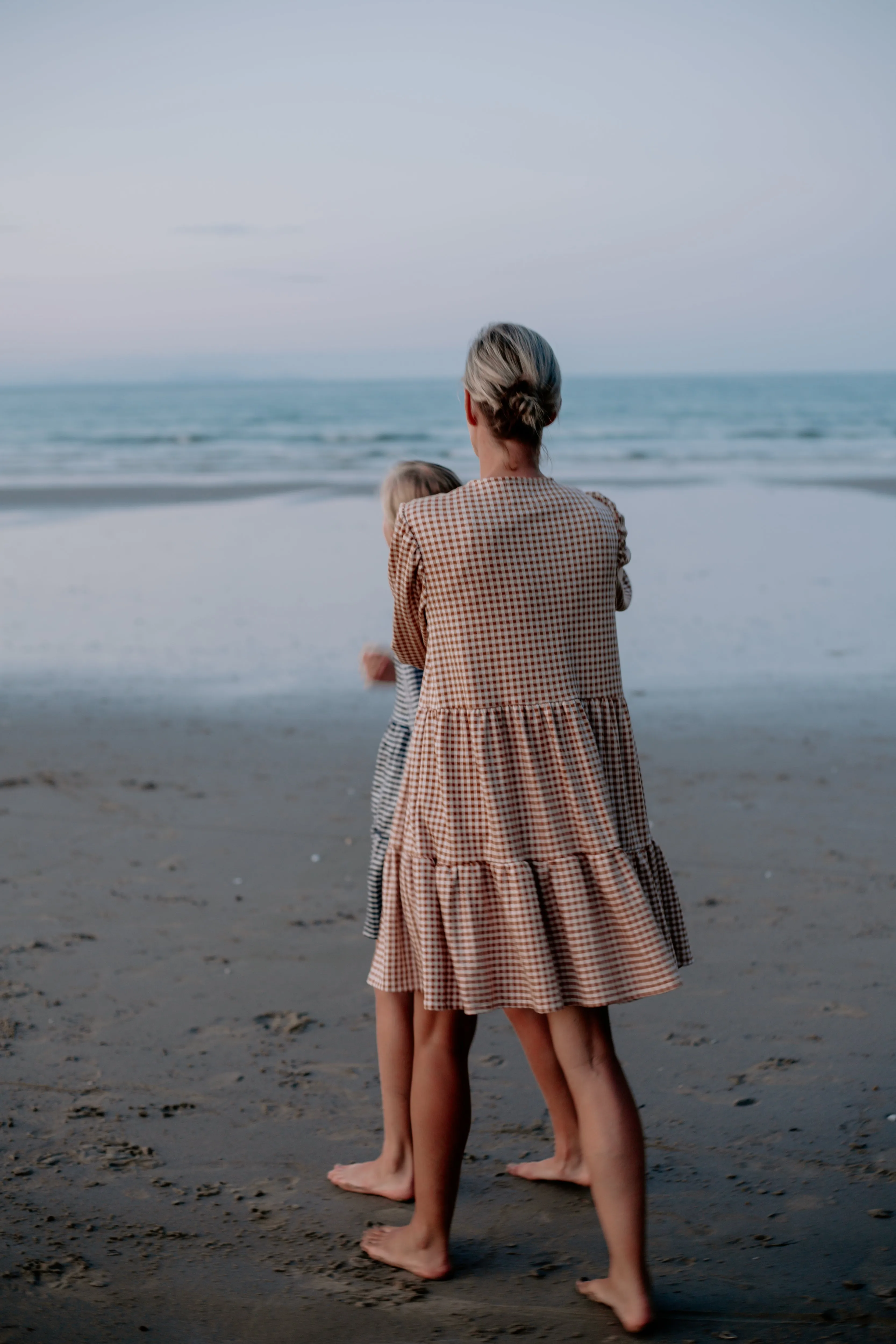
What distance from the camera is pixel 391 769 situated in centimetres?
283

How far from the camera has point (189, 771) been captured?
20.2 feet

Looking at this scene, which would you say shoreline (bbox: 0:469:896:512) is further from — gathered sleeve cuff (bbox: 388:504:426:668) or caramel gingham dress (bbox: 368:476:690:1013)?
caramel gingham dress (bbox: 368:476:690:1013)

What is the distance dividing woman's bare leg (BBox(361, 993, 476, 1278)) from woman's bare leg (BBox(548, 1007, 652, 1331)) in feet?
0.67

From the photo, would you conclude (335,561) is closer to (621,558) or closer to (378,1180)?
(378,1180)

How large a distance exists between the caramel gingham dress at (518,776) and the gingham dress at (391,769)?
0.47 meters

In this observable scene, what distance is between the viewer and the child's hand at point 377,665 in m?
2.75

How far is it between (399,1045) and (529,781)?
872mm

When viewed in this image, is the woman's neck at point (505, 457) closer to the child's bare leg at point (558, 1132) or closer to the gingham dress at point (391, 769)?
the gingham dress at point (391, 769)

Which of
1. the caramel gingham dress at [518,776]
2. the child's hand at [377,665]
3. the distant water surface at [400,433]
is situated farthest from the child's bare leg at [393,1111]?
the distant water surface at [400,433]

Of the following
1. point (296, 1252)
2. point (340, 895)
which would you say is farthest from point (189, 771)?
point (296, 1252)

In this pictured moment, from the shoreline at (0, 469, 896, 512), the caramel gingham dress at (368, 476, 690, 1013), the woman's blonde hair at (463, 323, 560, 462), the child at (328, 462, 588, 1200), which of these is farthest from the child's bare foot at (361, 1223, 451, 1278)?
the shoreline at (0, 469, 896, 512)

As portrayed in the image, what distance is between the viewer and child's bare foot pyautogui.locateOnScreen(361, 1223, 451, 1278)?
8.25ft

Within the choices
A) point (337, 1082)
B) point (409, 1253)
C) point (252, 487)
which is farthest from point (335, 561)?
point (409, 1253)

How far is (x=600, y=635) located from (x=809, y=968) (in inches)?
82.7
